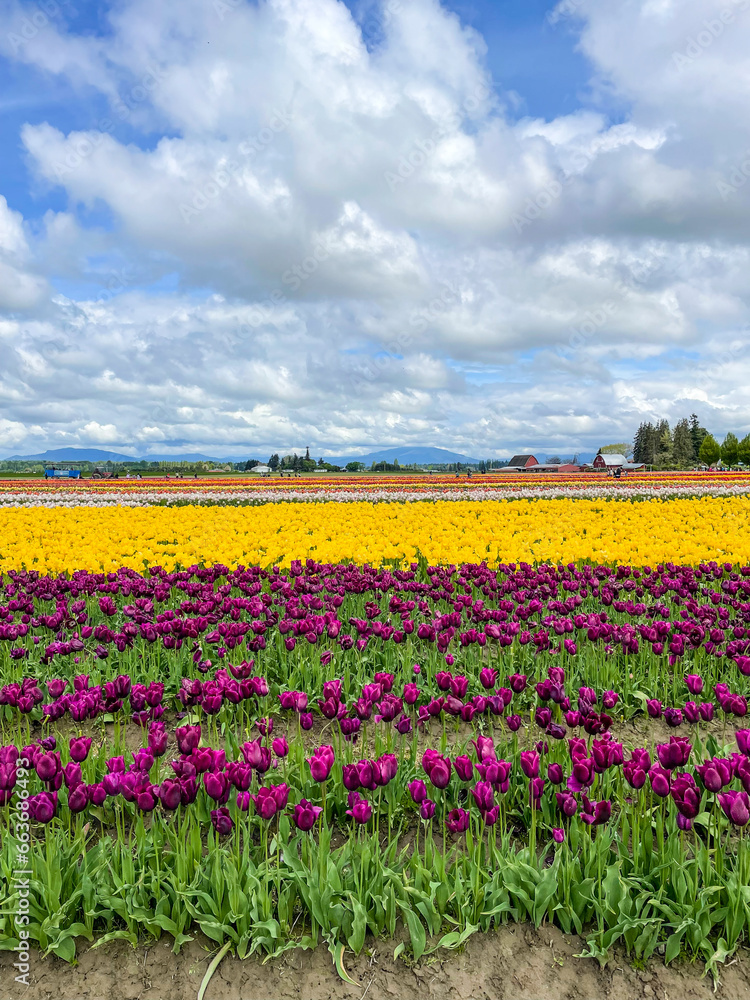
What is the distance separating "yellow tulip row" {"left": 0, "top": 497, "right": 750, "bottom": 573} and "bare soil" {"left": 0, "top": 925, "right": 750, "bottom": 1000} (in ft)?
23.2

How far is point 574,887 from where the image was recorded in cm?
299

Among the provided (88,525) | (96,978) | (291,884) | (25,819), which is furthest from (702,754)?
(88,525)

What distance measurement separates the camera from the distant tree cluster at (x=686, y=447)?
382 ft

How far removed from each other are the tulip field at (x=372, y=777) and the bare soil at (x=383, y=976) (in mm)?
68

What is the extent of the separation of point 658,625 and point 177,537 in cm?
1057

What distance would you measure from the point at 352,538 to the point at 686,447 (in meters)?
128

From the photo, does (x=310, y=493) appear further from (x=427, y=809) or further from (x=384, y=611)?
(x=427, y=809)

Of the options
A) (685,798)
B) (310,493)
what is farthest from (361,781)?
(310,493)

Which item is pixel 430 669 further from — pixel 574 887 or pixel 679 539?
pixel 679 539

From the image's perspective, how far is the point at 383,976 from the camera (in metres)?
2.78

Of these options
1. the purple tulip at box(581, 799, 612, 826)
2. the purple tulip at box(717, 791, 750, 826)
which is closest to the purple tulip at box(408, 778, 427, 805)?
the purple tulip at box(581, 799, 612, 826)

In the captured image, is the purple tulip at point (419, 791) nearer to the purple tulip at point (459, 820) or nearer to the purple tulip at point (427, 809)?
the purple tulip at point (427, 809)

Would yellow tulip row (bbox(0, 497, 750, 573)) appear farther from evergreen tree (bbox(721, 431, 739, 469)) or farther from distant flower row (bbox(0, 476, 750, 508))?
evergreen tree (bbox(721, 431, 739, 469))

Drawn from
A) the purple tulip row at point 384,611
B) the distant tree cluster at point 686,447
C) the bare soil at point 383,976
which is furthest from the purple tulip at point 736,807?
the distant tree cluster at point 686,447
